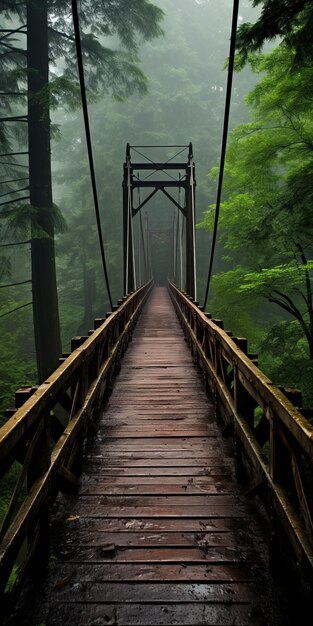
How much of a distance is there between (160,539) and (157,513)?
273mm

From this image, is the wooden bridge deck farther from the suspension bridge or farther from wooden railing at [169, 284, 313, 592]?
wooden railing at [169, 284, 313, 592]

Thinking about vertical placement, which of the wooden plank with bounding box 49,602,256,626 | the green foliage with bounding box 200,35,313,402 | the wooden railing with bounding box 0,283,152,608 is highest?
the green foliage with bounding box 200,35,313,402

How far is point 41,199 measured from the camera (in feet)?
34.1

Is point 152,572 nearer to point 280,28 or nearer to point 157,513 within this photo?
point 157,513

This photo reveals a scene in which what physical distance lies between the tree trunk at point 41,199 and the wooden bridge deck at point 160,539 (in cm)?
632

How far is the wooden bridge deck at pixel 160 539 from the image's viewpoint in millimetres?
1855

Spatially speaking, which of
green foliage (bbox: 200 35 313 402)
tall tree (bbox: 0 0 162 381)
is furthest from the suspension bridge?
tall tree (bbox: 0 0 162 381)

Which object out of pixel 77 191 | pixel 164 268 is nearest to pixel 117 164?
pixel 77 191

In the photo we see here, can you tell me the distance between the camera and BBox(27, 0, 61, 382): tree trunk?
1005 cm

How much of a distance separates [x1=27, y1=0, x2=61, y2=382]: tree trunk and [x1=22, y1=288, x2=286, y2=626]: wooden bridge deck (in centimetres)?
632

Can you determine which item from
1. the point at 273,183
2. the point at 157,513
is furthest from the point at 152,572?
the point at 273,183

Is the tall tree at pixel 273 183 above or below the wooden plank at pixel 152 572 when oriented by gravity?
above

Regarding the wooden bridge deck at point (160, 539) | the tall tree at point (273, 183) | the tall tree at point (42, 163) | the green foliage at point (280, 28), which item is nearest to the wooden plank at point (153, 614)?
the wooden bridge deck at point (160, 539)

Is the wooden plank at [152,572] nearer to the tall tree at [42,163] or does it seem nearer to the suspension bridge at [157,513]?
the suspension bridge at [157,513]
